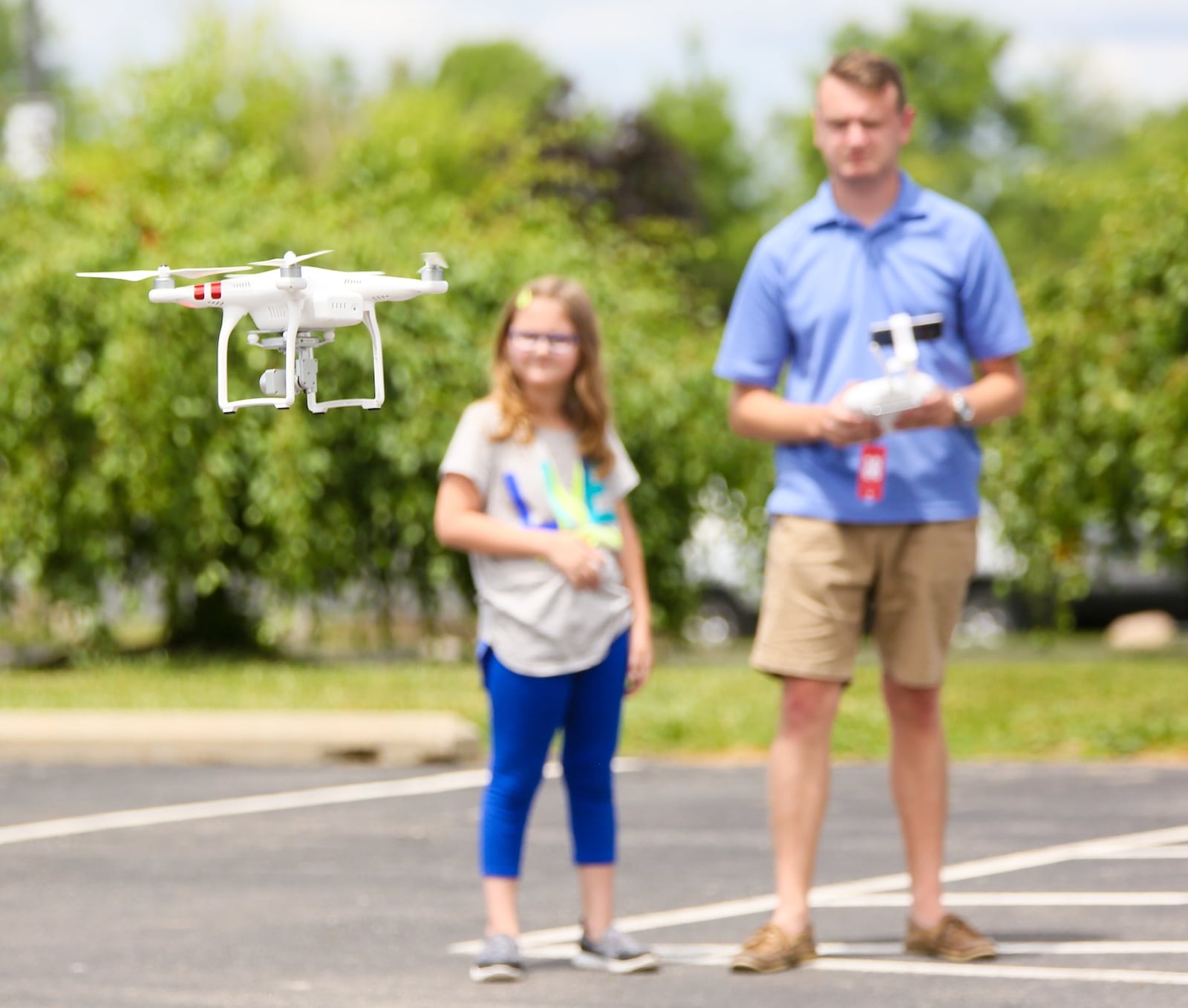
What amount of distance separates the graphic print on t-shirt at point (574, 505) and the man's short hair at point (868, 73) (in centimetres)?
112

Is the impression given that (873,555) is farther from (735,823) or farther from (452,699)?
A: (452,699)

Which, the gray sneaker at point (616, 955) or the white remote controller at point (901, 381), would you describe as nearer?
the white remote controller at point (901, 381)

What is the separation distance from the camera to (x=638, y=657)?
5.46 m

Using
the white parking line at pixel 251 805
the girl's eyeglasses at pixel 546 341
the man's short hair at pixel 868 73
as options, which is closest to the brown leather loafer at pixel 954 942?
the girl's eyeglasses at pixel 546 341

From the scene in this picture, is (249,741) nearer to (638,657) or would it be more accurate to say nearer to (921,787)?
(638,657)

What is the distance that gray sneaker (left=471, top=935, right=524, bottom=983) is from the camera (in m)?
5.29

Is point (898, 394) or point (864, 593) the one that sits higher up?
point (898, 394)

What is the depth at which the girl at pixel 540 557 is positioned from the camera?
5.25 m

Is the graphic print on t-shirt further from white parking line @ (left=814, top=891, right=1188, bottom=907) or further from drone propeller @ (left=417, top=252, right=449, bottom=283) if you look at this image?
drone propeller @ (left=417, top=252, right=449, bottom=283)

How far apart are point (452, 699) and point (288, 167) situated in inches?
842

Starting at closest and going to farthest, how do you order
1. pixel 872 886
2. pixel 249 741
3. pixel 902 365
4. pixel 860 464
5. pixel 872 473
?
pixel 902 365
pixel 872 473
pixel 860 464
pixel 872 886
pixel 249 741

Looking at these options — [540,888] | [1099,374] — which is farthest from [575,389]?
[1099,374]

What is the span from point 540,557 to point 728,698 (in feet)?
26.8

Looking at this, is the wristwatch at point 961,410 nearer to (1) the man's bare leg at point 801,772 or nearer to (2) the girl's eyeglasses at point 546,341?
(1) the man's bare leg at point 801,772
